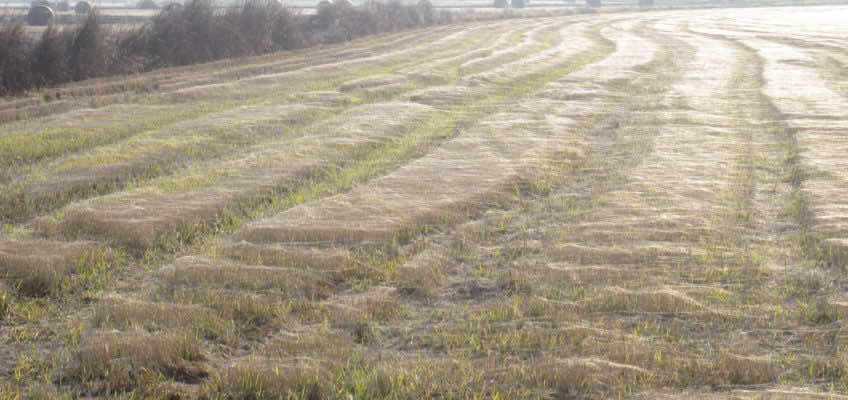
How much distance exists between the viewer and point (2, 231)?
6758 mm

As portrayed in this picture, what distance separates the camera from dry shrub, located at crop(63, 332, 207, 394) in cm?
430

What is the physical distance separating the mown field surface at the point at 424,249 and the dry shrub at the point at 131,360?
14 mm

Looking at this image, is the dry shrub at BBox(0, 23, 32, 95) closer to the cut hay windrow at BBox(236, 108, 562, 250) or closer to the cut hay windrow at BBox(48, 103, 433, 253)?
the cut hay windrow at BBox(48, 103, 433, 253)

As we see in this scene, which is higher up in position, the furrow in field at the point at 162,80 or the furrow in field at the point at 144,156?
the furrow in field at the point at 162,80

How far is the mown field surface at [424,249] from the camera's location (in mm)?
4402

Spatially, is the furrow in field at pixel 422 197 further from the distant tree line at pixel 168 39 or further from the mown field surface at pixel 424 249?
the distant tree line at pixel 168 39

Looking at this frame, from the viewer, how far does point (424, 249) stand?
6.47 metres

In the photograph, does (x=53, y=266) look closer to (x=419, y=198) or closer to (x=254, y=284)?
(x=254, y=284)

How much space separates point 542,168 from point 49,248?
5.06m

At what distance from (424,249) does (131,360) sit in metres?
2.61

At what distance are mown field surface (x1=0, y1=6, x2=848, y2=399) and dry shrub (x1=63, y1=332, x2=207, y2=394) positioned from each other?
0.01m

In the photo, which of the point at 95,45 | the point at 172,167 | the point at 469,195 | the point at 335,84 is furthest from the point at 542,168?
the point at 95,45

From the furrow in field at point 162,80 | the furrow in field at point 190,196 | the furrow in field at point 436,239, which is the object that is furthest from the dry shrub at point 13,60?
the furrow in field at point 436,239

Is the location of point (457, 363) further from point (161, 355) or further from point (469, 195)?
point (469, 195)
